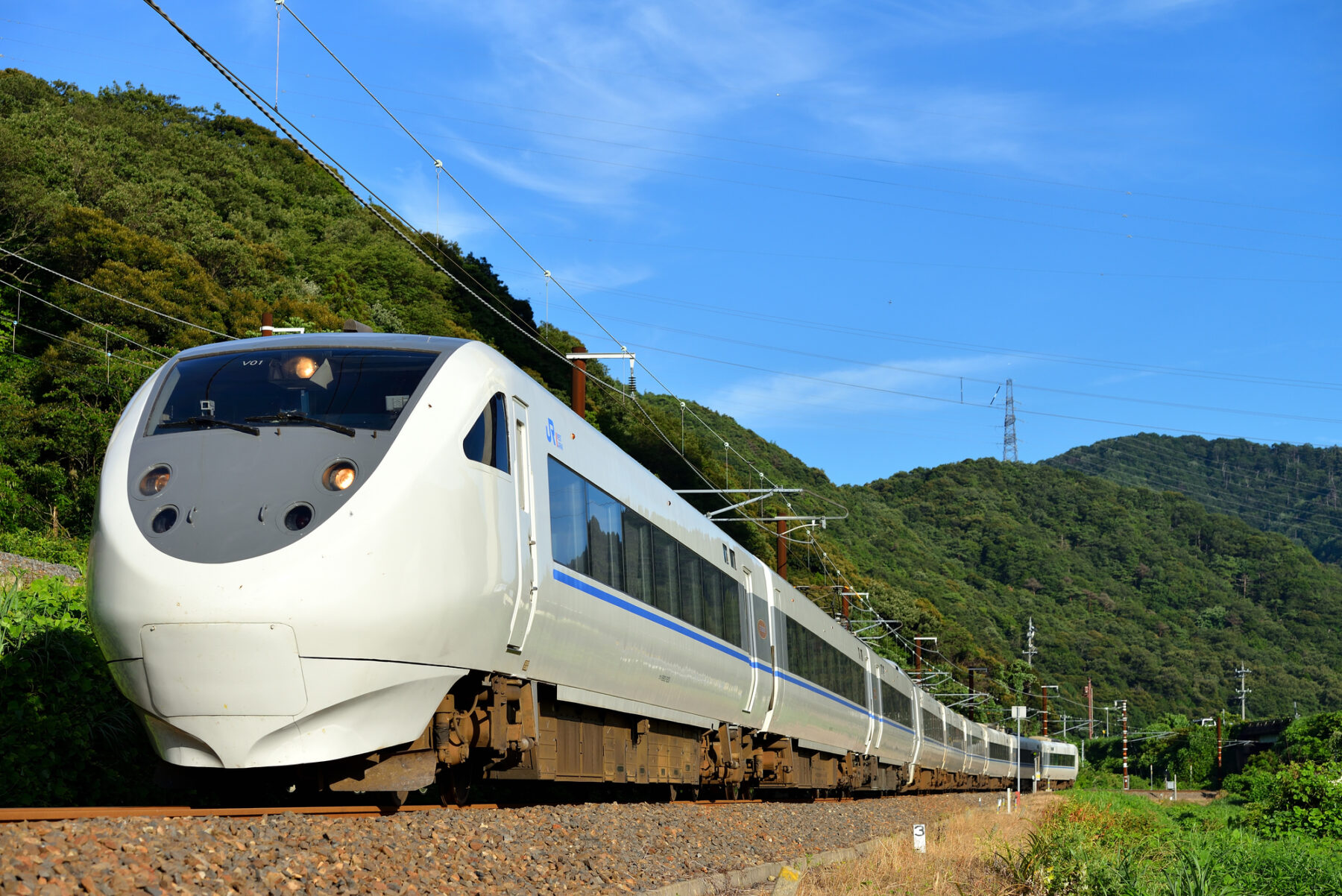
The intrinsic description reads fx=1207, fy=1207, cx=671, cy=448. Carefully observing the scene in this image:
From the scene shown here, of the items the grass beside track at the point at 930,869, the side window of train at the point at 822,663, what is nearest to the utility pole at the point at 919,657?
the side window of train at the point at 822,663

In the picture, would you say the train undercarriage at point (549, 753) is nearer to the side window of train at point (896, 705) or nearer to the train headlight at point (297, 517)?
the train headlight at point (297, 517)

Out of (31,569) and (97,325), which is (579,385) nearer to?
(31,569)

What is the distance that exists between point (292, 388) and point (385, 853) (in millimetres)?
2939

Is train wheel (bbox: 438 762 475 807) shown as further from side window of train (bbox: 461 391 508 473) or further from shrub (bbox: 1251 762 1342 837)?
shrub (bbox: 1251 762 1342 837)

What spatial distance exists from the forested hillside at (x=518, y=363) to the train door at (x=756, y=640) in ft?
44.0

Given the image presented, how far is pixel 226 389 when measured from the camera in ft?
24.6

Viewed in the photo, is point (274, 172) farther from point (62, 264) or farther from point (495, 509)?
Result: point (495, 509)

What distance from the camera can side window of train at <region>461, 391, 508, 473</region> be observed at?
294 inches

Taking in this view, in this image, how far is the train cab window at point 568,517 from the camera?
8.71 meters

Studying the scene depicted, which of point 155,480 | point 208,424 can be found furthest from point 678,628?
point 155,480

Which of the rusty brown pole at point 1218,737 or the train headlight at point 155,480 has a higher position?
the train headlight at point 155,480

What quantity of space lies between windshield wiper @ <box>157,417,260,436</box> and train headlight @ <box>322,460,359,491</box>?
0.57 m

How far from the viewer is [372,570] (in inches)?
254

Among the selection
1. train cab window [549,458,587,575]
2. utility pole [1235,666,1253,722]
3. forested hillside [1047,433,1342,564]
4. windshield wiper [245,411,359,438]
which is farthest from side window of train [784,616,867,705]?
forested hillside [1047,433,1342,564]
